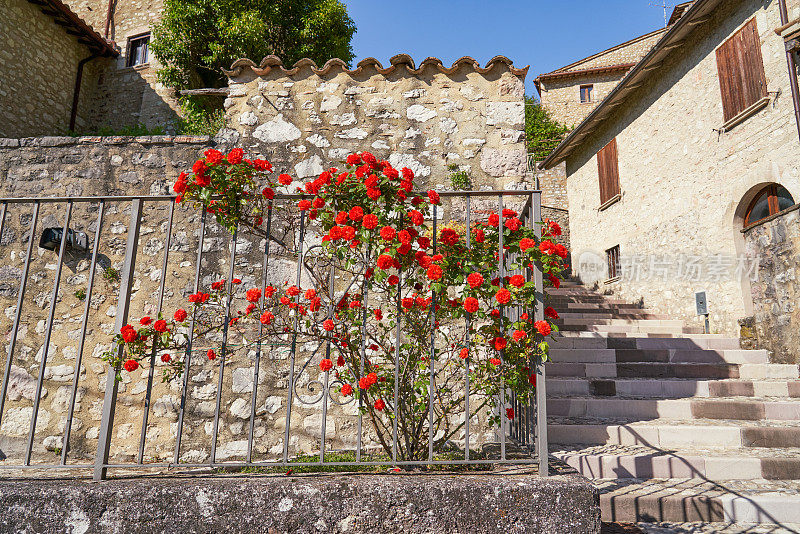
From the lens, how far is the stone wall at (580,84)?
55.8ft

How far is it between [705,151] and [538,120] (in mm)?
10390

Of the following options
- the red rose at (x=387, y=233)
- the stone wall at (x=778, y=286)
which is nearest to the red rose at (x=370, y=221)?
the red rose at (x=387, y=233)

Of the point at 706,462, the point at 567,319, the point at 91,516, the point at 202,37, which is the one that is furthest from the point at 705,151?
the point at 202,37

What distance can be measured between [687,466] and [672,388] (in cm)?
150

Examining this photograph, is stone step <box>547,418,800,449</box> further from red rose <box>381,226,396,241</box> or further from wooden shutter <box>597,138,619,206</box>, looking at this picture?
wooden shutter <box>597,138,619,206</box>

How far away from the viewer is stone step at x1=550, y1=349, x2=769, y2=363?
5.02 metres

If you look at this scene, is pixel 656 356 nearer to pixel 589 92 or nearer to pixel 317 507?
pixel 317 507

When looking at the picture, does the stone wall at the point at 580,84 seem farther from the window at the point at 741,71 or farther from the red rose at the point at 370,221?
the red rose at the point at 370,221

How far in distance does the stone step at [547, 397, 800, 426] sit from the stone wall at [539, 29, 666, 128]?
1480 cm

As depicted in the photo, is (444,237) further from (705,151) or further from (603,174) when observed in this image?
(603,174)

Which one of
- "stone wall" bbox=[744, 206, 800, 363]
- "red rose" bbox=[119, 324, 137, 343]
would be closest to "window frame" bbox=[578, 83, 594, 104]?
"stone wall" bbox=[744, 206, 800, 363]

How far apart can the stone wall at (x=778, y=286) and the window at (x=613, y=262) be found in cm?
380

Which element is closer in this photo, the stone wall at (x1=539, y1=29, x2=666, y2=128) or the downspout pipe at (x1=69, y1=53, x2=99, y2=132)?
the downspout pipe at (x1=69, y1=53, x2=99, y2=132)

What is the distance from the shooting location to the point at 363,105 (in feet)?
13.5
